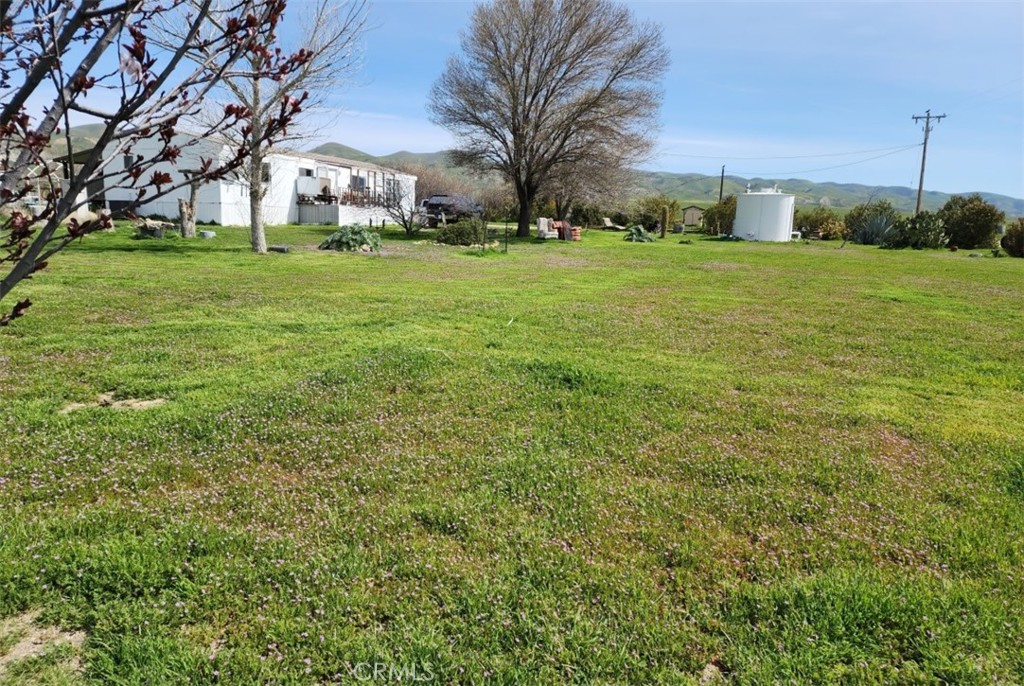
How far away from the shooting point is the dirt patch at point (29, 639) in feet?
7.47

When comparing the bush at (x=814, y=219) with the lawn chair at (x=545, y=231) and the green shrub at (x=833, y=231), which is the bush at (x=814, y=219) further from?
the lawn chair at (x=545, y=231)

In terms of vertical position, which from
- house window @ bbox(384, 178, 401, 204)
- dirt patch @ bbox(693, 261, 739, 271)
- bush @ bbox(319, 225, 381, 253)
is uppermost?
house window @ bbox(384, 178, 401, 204)

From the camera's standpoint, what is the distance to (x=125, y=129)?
85.4 inches

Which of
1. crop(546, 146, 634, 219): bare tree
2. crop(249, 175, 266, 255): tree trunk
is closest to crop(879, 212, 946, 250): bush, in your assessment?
crop(546, 146, 634, 219): bare tree

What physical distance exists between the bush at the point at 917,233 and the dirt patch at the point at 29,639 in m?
39.3

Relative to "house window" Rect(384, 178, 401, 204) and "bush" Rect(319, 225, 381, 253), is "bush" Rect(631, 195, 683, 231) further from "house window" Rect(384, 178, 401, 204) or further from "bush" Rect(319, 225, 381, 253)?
"bush" Rect(319, 225, 381, 253)

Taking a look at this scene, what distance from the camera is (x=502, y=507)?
3.50m

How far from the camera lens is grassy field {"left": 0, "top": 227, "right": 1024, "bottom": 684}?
2.41 m

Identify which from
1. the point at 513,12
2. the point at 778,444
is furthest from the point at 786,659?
the point at 513,12

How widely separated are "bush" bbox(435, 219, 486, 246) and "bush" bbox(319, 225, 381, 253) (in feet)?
13.8

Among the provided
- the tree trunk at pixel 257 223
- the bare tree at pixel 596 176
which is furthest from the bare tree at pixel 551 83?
the tree trunk at pixel 257 223

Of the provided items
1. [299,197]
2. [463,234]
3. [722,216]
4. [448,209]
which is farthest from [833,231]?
[299,197]

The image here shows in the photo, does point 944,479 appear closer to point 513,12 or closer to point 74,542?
point 74,542

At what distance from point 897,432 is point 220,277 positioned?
12.7 meters
